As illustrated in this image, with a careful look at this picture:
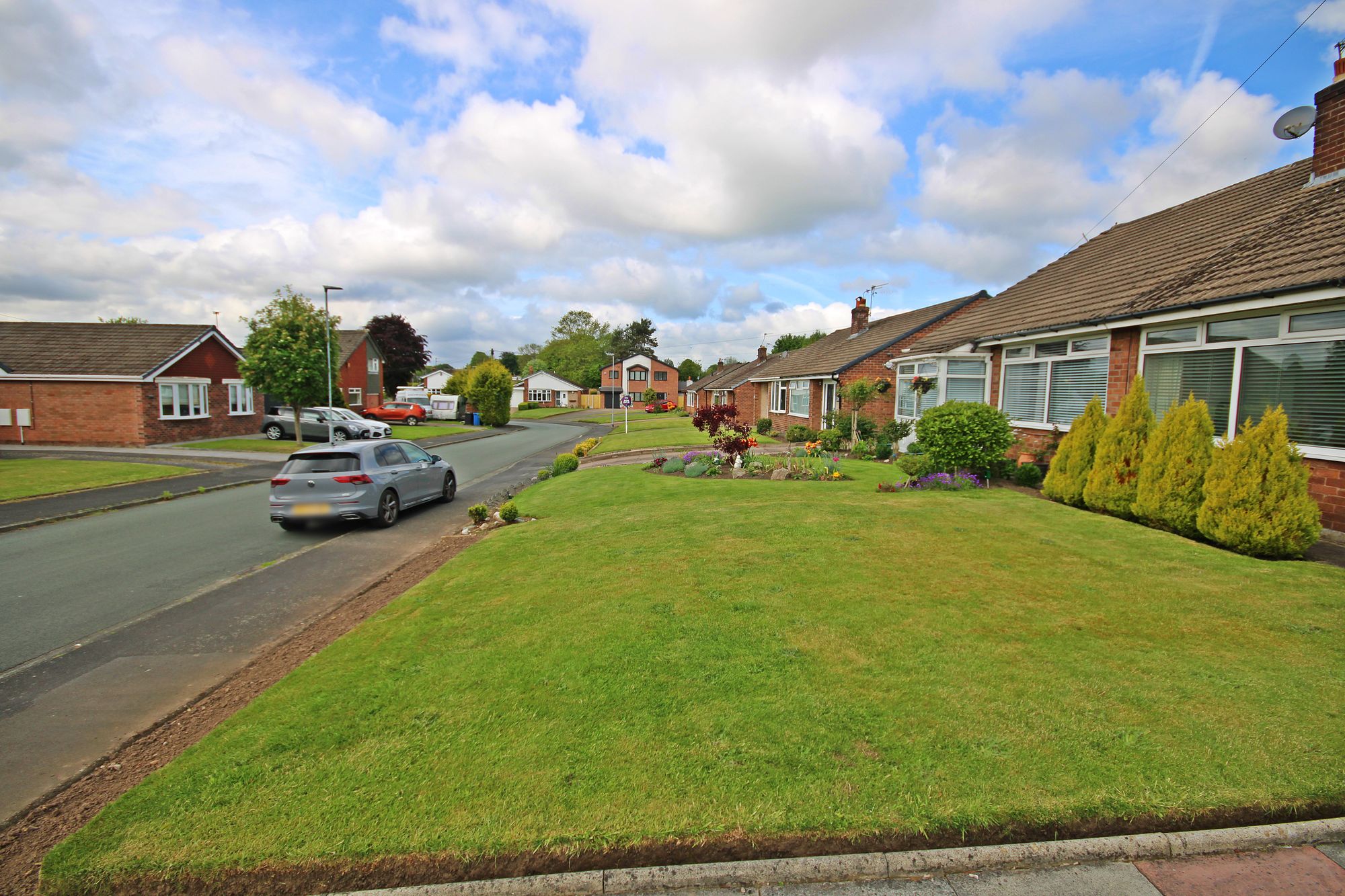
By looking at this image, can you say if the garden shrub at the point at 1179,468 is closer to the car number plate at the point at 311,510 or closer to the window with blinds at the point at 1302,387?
the window with blinds at the point at 1302,387

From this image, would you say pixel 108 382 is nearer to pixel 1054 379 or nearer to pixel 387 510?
pixel 387 510

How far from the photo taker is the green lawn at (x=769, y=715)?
9.71ft

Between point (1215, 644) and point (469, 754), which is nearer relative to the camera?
point (469, 754)

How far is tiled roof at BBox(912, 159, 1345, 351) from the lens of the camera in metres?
8.48

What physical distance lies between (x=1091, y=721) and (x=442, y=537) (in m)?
9.28

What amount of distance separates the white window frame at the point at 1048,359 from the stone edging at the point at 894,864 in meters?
10.2

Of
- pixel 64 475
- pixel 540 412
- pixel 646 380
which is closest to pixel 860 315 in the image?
pixel 64 475

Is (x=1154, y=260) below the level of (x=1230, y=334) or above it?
above

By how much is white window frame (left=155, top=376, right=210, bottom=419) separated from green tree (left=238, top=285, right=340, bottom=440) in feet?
9.81

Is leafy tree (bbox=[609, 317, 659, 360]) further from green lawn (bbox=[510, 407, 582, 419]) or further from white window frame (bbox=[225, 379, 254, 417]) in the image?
white window frame (bbox=[225, 379, 254, 417])

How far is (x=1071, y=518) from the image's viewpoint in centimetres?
857

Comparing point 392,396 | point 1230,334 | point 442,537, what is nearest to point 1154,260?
point 1230,334

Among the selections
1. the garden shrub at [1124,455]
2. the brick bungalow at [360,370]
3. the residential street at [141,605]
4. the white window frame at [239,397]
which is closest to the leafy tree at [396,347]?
the brick bungalow at [360,370]

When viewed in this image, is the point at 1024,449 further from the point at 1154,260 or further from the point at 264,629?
the point at 264,629
